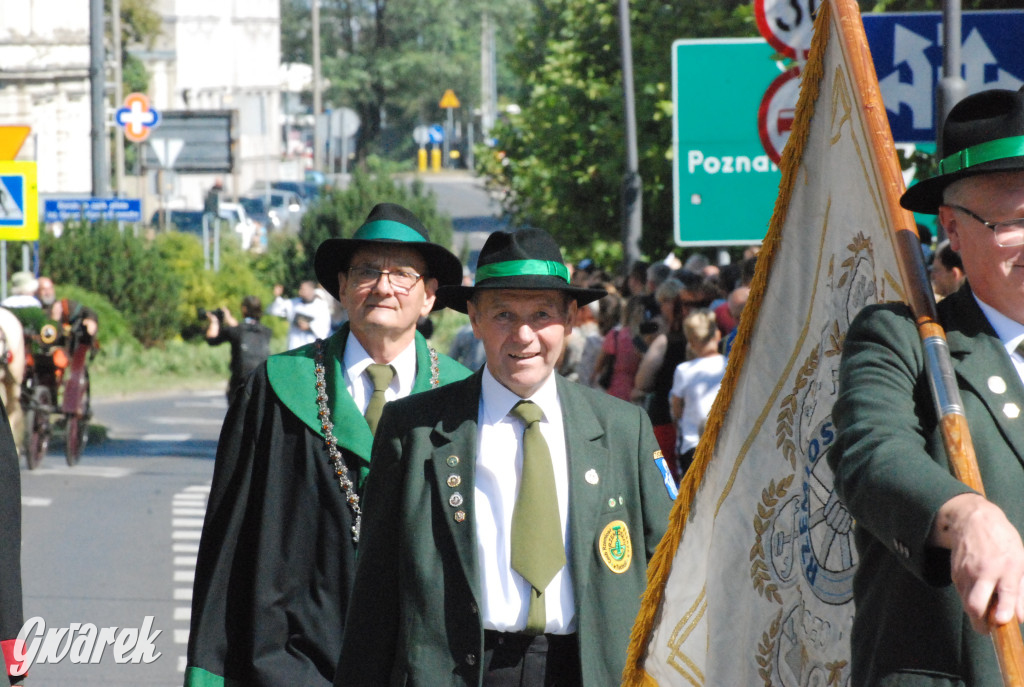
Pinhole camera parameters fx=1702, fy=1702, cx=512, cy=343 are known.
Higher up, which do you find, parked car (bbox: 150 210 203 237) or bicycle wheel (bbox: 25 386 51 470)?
parked car (bbox: 150 210 203 237)

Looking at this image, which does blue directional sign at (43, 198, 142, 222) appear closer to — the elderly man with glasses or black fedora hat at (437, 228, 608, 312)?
black fedora hat at (437, 228, 608, 312)

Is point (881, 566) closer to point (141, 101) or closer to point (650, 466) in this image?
point (650, 466)

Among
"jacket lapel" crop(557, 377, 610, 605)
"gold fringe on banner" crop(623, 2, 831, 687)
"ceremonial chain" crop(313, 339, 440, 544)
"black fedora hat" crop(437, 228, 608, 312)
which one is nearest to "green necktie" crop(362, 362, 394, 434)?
"ceremonial chain" crop(313, 339, 440, 544)

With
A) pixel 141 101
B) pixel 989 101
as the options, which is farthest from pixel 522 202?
pixel 989 101

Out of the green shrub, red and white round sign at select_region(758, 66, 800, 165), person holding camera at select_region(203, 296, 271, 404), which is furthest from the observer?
the green shrub

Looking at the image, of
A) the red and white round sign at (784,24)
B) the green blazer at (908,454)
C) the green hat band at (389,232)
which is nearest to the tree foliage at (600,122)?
the red and white round sign at (784,24)

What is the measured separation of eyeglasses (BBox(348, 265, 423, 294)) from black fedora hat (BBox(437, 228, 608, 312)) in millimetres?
805

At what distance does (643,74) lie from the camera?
23.5m

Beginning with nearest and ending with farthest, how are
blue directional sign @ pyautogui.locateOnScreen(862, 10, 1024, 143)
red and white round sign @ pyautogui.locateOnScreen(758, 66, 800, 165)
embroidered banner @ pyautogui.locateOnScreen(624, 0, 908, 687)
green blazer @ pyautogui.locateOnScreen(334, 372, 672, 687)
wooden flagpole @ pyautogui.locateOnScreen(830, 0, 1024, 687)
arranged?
1. wooden flagpole @ pyautogui.locateOnScreen(830, 0, 1024, 687)
2. embroidered banner @ pyautogui.locateOnScreen(624, 0, 908, 687)
3. green blazer @ pyautogui.locateOnScreen(334, 372, 672, 687)
4. blue directional sign @ pyautogui.locateOnScreen(862, 10, 1024, 143)
5. red and white round sign @ pyautogui.locateOnScreen(758, 66, 800, 165)

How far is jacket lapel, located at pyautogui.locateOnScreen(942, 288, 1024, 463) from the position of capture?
2.49 metres

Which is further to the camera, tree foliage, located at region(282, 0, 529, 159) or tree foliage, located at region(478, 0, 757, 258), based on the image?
tree foliage, located at region(282, 0, 529, 159)

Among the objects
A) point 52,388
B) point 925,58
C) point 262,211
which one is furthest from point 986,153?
point 262,211

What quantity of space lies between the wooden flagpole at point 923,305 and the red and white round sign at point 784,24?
17.5 feet

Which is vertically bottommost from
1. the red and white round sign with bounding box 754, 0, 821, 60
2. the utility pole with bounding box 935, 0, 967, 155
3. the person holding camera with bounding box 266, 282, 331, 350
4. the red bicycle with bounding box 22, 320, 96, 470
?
the red bicycle with bounding box 22, 320, 96, 470
